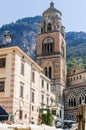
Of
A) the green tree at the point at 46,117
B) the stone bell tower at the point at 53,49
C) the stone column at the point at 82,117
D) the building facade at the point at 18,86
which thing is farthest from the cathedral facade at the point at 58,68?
the stone column at the point at 82,117

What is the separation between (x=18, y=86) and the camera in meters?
34.3

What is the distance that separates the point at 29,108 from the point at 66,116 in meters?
26.3

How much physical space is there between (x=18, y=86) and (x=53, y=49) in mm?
32931

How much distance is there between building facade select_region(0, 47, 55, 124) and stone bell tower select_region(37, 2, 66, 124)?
75.8 ft

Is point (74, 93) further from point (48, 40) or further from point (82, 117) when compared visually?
point (82, 117)

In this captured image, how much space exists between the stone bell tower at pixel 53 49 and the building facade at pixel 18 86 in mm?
23104

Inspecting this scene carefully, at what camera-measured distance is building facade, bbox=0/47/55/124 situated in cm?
3303

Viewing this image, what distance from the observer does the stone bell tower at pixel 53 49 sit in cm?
6362

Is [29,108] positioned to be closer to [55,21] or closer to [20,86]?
[20,86]

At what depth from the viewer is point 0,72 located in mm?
34250

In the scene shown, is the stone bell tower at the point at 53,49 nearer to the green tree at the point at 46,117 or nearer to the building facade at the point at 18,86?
the green tree at the point at 46,117

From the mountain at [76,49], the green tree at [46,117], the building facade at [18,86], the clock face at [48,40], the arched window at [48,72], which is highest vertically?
the mountain at [76,49]

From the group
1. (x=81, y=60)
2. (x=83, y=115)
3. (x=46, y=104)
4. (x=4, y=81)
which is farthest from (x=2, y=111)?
(x=81, y=60)

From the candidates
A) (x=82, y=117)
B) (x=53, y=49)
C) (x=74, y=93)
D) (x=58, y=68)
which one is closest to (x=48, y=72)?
(x=58, y=68)
